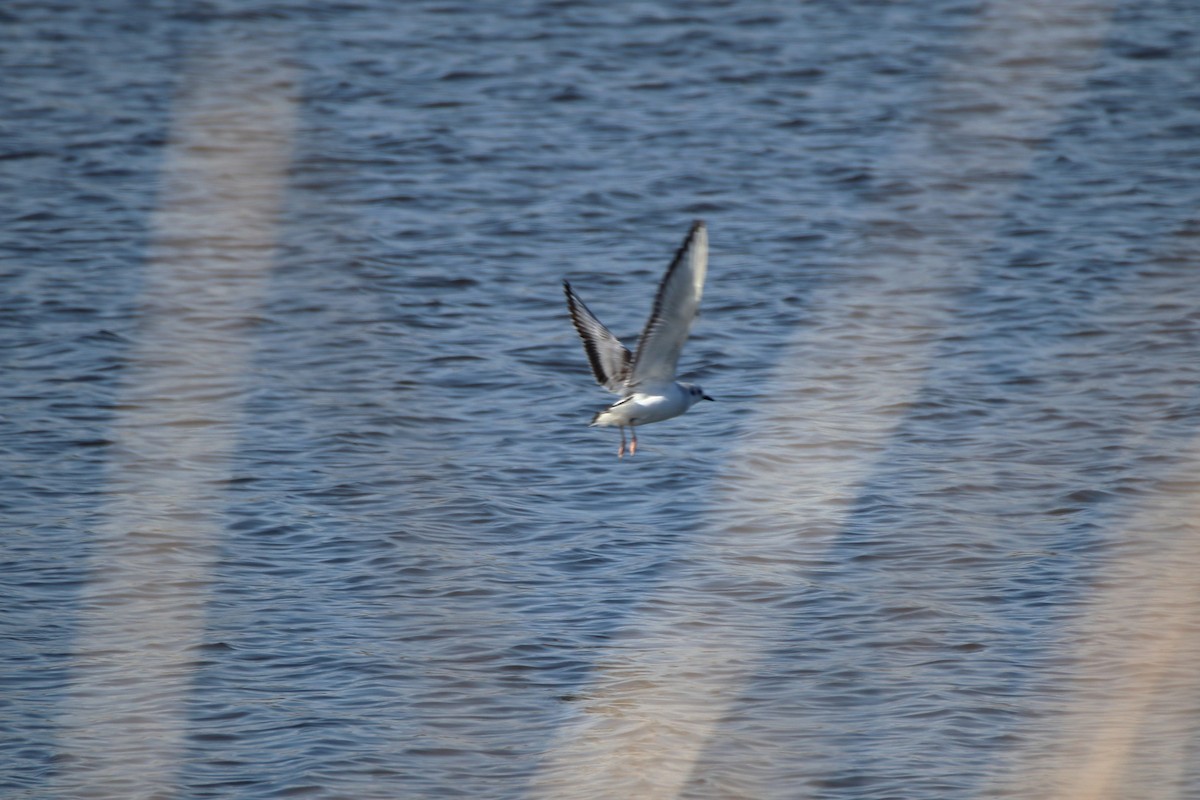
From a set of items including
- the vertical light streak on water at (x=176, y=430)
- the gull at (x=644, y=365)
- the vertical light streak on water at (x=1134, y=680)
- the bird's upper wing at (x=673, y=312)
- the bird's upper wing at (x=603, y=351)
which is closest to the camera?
the bird's upper wing at (x=673, y=312)

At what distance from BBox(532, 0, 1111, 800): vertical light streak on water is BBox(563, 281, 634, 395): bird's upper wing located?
1.24 meters

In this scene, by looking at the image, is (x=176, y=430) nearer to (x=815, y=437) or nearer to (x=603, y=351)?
(x=603, y=351)

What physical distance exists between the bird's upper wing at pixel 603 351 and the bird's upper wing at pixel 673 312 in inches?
5.0

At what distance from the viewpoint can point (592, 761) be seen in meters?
7.64

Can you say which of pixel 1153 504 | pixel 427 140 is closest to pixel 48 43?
pixel 427 140

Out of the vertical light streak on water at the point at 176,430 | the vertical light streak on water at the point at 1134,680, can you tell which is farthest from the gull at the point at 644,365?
the vertical light streak on water at the point at 176,430

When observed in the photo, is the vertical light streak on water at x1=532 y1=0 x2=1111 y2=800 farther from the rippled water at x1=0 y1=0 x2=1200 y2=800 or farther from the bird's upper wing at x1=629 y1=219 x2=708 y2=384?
the bird's upper wing at x1=629 y1=219 x2=708 y2=384

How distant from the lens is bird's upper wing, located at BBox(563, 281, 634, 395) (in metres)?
8.41

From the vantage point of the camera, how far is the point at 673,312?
7645mm

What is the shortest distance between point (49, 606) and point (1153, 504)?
604 centimetres

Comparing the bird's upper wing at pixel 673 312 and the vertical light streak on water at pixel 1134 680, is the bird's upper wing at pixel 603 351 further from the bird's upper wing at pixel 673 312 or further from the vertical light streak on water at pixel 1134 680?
the vertical light streak on water at pixel 1134 680

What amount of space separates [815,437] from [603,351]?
284 cm

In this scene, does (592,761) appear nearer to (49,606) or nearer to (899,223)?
(49,606)

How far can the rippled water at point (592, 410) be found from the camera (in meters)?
7.89
